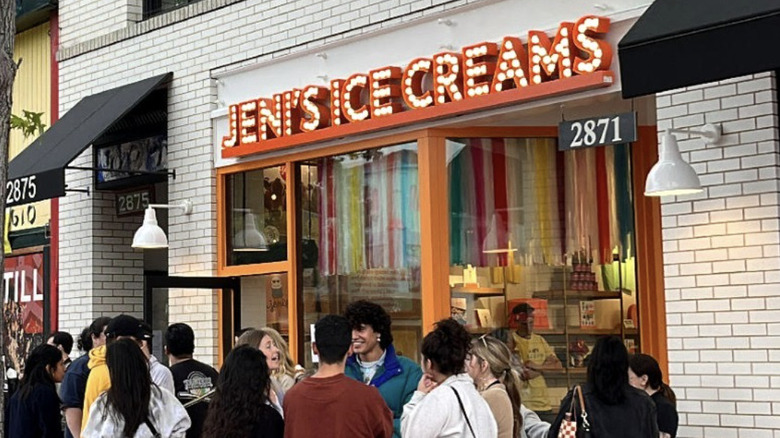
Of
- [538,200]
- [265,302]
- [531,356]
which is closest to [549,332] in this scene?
[531,356]

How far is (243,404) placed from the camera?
5879mm

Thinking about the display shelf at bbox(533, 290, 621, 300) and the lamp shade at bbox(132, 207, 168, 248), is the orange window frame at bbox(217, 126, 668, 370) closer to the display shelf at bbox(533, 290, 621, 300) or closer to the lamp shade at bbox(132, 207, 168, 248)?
the display shelf at bbox(533, 290, 621, 300)

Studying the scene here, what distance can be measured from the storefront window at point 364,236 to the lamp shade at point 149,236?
4.69 feet

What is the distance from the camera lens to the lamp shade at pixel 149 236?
1207 cm

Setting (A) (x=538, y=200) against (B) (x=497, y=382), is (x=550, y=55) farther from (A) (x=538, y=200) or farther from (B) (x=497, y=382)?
(B) (x=497, y=382)

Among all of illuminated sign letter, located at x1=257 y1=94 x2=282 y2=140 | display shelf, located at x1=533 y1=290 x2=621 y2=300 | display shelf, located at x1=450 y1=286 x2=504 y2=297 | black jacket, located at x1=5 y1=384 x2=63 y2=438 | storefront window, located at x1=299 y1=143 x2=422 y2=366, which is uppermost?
illuminated sign letter, located at x1=257 y1=94 x2=282 y2=140

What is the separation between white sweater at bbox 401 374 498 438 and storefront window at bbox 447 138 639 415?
4541 millimetres

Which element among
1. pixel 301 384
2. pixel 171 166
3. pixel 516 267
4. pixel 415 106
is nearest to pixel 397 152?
pixel 415 106

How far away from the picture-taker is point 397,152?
1089cm

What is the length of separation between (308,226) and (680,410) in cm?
437

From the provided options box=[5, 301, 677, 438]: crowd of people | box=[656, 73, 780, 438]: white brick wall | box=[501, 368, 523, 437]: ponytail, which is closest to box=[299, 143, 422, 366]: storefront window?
box=[5, 301, 677, 438]: crowd of people

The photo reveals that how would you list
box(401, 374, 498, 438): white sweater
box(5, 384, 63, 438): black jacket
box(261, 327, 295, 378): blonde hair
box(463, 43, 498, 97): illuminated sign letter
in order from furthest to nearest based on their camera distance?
box(463, 43, 498, 97): illuminated sign letter → box(5, 384, 63, 438): black jacket → box(261, 327, 295, 378): blonde hair → box(401, 374, 498, 438): white sweater

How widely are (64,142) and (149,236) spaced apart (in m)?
2.07

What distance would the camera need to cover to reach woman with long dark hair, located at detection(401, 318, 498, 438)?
5840 millimetres
